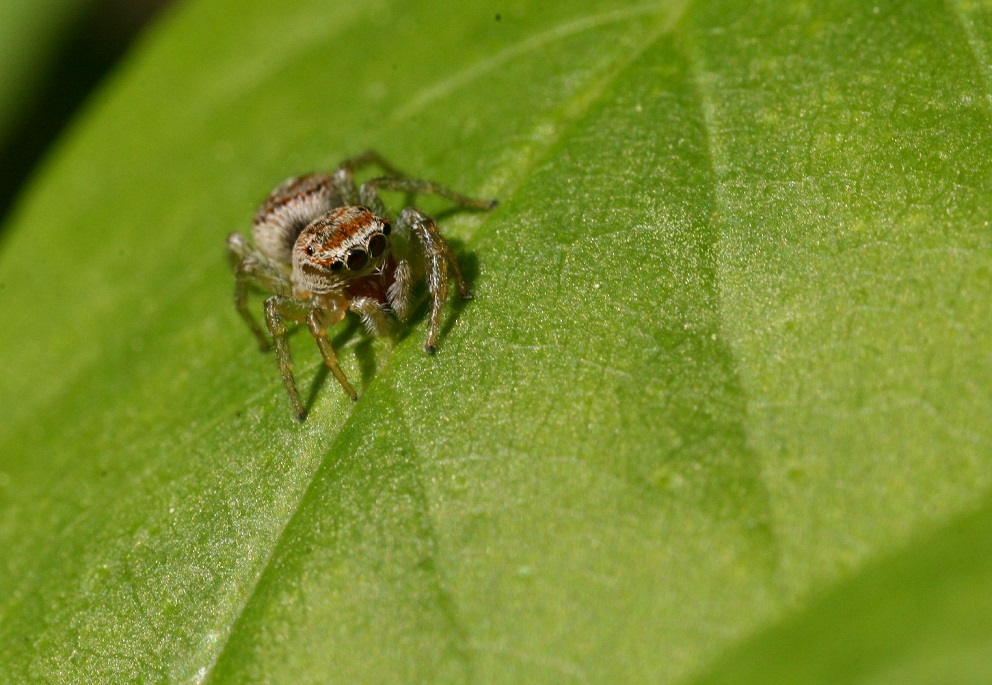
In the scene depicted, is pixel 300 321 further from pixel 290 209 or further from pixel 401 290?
pixel 290 209

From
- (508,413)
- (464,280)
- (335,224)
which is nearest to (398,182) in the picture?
(335,224)

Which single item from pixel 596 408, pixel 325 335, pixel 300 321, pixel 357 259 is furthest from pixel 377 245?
pixel 596 408

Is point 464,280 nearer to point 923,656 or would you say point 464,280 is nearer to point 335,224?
point 335,224

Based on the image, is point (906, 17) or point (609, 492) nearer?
point (609, 492)

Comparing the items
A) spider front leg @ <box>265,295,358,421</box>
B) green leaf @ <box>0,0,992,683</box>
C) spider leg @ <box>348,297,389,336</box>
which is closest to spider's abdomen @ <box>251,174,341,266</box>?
green leaf @ <box>0,0,992,683</box>

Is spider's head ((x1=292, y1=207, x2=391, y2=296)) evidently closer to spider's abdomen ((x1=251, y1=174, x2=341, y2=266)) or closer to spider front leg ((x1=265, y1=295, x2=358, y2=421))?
spider front leg ((x1=265, y1=295, x2=358, y2=421))

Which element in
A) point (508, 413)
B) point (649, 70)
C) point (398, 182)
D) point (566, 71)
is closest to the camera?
point (508, 413)

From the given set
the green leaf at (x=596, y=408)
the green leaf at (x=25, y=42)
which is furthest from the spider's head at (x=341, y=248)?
the green leaf at (x=25, y=42)
